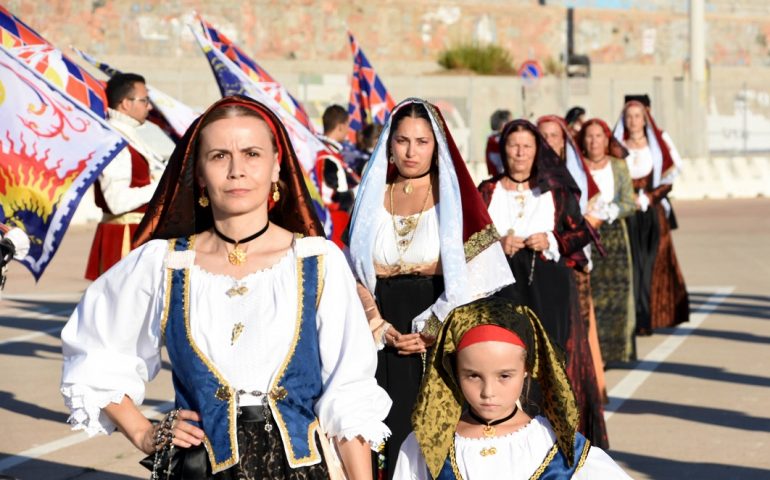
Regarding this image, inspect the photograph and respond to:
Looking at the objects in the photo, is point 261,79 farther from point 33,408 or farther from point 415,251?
point 415,251

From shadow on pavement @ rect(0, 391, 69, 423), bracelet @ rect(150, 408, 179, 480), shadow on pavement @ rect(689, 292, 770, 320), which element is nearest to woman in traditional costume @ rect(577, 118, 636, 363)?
shadow on pavement @ rect(689, 292, 770, 320)

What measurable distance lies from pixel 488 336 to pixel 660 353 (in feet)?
27.8

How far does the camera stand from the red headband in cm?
408

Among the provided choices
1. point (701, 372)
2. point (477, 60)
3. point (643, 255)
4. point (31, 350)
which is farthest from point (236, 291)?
point (477, 60)

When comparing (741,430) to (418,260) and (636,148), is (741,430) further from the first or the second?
(636,148)

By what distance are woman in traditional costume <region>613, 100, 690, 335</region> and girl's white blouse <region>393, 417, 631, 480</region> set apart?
9.32 meters

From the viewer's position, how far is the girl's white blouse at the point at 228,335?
3926 millimetres

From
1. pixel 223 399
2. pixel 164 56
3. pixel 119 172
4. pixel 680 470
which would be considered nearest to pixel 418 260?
pixel 680 470

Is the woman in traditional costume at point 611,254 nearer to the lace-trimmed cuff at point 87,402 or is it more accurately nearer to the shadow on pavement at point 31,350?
the shadow on pavement at point 31,350

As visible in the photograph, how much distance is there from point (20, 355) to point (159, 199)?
8403 mm

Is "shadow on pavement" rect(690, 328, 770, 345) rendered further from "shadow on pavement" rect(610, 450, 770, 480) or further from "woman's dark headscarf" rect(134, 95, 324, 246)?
"woman's dark headscarf" rect(134, 95, 324, 246)

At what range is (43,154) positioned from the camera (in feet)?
22.6

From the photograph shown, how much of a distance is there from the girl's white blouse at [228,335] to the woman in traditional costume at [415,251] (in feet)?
7.96

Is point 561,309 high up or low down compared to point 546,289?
down
